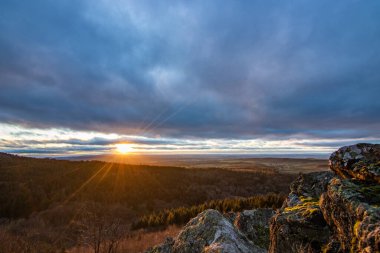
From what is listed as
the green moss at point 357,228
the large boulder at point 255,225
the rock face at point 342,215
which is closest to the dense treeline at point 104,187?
the large boulder at point 255,225

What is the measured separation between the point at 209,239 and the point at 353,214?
2.91 metres

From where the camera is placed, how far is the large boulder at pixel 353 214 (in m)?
3.65

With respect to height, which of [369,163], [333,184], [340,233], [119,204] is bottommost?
[119,204]

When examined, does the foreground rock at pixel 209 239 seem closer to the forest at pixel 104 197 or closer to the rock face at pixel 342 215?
the rock face at pixel 342 215

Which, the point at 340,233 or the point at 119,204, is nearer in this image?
the point at 340,233

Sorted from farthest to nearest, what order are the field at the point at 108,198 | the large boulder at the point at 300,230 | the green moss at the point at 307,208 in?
the field at the point at 108,198 → the green moss at the point at 307,208 → the large boulder at the point at 300,230

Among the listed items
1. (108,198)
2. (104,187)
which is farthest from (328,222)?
(104,187)

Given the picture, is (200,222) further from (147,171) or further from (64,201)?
(147,171)

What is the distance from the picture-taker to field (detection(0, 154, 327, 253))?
21.0m

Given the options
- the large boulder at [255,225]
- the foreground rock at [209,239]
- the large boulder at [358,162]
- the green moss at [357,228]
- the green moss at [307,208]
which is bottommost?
the large boulder at [255,225]

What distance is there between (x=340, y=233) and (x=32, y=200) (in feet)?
119

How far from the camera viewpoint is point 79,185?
40.4 metres

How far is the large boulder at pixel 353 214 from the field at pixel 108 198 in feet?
35.5

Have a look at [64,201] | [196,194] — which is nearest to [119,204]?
[64,201]
